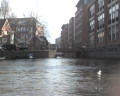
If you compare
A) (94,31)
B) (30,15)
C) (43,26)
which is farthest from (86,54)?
(30,15)

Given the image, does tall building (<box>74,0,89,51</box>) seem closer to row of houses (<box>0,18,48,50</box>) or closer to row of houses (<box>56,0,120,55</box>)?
row of houses (<box>56,0,120,55</box>)

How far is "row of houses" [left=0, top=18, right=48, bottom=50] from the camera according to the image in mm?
87938

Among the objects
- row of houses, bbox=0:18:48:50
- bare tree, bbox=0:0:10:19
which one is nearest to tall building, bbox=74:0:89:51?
row of houses, bbox=0:18:48:50

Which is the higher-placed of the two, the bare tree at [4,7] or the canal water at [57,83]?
the bare tree at [4,7]

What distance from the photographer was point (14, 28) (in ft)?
312

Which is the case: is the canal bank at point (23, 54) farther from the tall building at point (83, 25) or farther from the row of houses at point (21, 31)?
the tall building at point (83, 25)

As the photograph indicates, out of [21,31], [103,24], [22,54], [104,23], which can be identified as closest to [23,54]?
[22,54]

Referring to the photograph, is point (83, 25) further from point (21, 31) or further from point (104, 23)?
point (104, 23)

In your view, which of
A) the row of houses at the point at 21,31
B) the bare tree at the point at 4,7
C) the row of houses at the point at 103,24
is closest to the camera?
the row of houses at the point at 103,24

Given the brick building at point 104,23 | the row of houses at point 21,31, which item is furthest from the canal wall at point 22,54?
the brick building at point 104,23

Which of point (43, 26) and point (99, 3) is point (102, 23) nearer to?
point (99, 3)

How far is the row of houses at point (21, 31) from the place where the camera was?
87.9m

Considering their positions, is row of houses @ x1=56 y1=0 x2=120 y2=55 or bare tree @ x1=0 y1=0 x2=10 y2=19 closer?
row of houses @ x1=56 y1=0 x2=120 y2=55

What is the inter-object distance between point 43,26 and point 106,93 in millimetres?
76388
